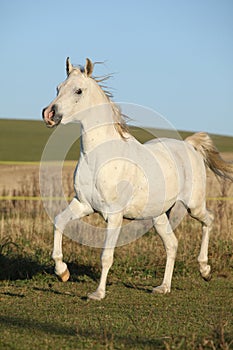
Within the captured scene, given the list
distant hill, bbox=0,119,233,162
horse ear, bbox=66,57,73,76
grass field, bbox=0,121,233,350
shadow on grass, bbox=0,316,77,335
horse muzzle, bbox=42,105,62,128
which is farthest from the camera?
distant hill, bbox=0,119,233,162

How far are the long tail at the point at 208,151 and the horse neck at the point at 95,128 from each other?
2.36 m

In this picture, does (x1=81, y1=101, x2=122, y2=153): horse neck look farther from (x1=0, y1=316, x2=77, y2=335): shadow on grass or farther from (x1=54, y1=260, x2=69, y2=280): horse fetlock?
(x1=0, y1=316, x2=77, y2=335): shadow on grass

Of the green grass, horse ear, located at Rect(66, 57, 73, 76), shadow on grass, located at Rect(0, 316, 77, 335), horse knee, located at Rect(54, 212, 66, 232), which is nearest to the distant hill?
the green grass

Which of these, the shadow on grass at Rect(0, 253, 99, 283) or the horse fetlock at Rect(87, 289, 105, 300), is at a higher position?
the horse fetlock at Rect(87, 289, 105, 300)

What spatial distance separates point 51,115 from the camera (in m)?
6.74

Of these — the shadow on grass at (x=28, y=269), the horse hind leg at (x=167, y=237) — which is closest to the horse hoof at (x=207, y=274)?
the horse hind leg at (x=167, y=237)

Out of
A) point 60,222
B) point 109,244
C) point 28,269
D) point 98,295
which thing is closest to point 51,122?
point 60,222

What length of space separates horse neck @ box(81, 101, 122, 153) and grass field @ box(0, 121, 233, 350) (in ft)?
1.98

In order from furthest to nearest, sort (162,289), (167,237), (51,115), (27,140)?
(27,140), (167,237), (162,289), (51,115)

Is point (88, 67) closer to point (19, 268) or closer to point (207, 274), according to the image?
point (19, 268)

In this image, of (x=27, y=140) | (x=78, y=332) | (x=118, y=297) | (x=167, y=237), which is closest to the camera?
(x=78, y=332)

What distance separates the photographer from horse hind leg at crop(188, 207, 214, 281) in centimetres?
859

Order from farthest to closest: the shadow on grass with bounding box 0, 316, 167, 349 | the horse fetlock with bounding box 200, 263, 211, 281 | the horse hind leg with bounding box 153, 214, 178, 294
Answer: the horse fetlock with bounding box 200, 263, 211, 281 → the horse hind leg with bounding box 153, 214, 178, 294 → the shadow on grass with bounding box 0, 316, 167, 349

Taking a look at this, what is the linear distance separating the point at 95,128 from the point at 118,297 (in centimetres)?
190
